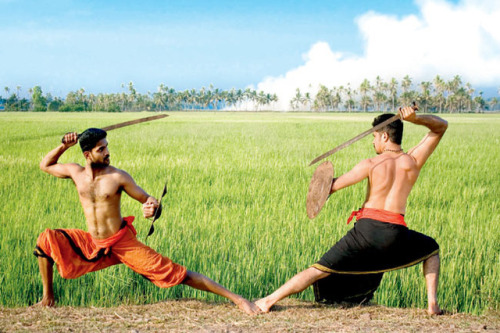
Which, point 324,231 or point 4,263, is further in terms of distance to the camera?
point 324,231

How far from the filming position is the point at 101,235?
2834mm

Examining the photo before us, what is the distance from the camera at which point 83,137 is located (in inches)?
106

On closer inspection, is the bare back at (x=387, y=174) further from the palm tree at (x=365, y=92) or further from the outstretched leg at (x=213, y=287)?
the palm tree at (x=365, y=92)

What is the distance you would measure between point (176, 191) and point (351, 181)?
4348 mm

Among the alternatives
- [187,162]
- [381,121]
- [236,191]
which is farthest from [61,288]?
[187,162]

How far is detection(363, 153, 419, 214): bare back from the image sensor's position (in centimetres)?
281

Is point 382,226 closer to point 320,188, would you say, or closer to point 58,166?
point 320,188

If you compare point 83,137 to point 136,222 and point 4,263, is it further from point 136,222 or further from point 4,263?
point 136,222

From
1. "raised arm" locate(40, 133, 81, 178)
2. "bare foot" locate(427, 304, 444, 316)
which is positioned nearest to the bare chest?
"raised arm" locate(40, 133, 81, 178)

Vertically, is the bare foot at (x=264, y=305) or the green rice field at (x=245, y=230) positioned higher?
the green rice field at (x=245, y=230)

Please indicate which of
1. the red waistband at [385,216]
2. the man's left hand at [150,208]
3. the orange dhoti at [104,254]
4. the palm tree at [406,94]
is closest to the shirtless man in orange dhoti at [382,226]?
the red waistband at [385,216]

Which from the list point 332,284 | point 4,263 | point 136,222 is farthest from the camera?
point 136,222

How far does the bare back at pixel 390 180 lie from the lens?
9.22 feet

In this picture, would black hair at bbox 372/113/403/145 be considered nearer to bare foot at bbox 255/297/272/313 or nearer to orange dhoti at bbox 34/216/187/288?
bare foot at bbox 255/297/272/313
